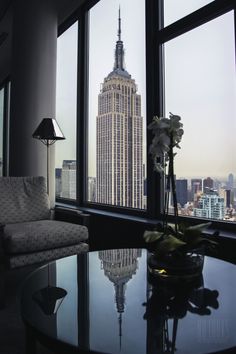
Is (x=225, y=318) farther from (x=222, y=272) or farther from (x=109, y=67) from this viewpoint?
(x=109, y=67)

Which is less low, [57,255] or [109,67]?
[109,67]

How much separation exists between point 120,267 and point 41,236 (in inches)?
37.0

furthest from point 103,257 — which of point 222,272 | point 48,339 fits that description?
point 48,339

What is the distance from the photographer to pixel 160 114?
9.18 ft

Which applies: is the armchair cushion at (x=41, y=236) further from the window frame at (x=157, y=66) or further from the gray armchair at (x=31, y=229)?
the window frame at (x=157, y=66)

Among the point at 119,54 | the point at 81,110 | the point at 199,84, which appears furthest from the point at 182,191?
the point at 81,110

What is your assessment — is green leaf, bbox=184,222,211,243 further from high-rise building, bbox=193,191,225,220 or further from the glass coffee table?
high-rise building, bbox=193,191,225,220

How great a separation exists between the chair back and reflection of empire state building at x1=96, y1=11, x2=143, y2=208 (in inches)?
30.5

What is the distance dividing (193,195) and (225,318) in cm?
163

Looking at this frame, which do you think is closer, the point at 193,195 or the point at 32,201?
the point at 193,195

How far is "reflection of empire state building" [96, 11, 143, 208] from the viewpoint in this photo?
3053 mm

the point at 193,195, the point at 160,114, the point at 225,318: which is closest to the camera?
the point at 225,318

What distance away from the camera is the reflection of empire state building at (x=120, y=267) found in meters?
1.15

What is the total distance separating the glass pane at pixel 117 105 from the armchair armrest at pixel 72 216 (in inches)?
25.3
